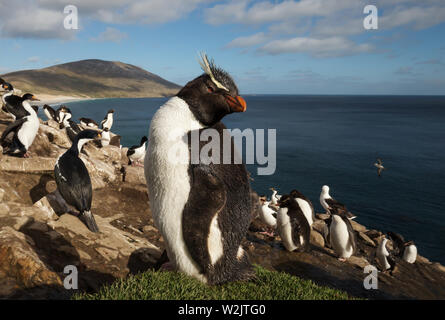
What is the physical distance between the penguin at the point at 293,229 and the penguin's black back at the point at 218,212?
5.96 m

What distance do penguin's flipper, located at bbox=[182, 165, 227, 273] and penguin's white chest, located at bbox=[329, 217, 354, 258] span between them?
8.23m

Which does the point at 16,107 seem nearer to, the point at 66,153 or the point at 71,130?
the point at 71,130

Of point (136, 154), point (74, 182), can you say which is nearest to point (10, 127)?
point (74, 182)

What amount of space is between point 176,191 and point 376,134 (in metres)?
78.4

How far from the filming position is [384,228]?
22250mm

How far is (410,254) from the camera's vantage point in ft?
46.1

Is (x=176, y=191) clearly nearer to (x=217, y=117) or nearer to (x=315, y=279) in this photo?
(x=217, y=117)

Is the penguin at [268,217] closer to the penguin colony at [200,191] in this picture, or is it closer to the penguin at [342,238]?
the penguin at [342,238]

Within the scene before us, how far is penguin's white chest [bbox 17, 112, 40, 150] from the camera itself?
8781mm

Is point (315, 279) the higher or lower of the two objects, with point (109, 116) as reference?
lower

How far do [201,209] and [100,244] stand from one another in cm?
314

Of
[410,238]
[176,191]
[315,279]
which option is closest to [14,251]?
[176,191]

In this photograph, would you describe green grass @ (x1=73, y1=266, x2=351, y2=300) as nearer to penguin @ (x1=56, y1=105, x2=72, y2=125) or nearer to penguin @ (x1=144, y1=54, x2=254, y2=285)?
penguin @ (x1=144, y1=54, x2=254, y2=285)

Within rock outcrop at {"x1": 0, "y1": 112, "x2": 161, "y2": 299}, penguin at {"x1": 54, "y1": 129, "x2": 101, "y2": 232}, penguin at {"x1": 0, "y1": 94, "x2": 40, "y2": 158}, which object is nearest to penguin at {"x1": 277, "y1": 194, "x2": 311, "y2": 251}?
rock outcrop at {"x1": 0, "y1": 112, "x2": 161, "y2": 299}
